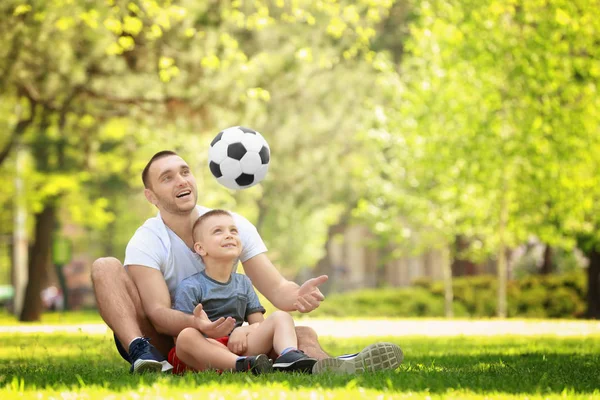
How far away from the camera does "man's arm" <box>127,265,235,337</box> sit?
5.94 metres

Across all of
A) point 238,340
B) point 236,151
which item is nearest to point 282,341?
point 238,340

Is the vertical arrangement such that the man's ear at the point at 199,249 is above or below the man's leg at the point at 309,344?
above

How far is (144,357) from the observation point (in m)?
5.96

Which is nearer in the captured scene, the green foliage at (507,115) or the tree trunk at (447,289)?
the green foliage at (507,115)

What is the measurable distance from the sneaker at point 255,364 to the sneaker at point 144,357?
0.49 meters

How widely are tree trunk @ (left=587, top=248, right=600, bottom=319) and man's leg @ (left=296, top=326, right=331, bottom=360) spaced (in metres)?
19.7

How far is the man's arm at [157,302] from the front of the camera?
19.5ft

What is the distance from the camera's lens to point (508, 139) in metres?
22.3

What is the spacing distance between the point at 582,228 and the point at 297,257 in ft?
69.6

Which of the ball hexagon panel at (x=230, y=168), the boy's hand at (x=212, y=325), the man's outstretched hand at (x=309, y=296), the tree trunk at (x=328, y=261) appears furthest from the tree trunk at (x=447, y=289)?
the boy's hand at (x=212, y=325)

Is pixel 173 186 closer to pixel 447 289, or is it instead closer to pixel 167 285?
pixel 167 285

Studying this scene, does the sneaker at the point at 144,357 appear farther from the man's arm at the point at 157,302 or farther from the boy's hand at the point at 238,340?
the boy's hand at the point at 238,340

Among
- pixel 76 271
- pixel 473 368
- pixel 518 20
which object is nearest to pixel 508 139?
pixel 518 20

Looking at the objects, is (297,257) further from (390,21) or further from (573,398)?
(573,398)
